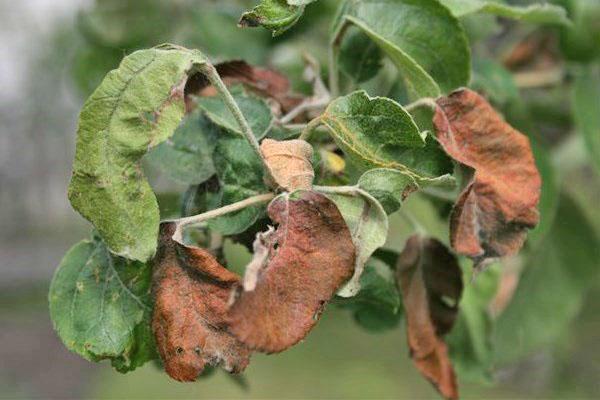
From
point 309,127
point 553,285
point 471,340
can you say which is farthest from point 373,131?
point 553,285

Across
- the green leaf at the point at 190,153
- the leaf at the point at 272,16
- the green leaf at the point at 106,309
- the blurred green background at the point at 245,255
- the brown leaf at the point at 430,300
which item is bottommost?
the blurred green background at the point at 245,255

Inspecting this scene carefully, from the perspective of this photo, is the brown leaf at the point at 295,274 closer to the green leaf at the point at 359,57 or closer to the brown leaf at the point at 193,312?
the brown leaf at the point at 193,312

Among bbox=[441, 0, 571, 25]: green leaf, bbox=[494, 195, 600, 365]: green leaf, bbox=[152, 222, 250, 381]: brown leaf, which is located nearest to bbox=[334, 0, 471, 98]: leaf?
bbox=[441, 0, 571, 25]: green leaf

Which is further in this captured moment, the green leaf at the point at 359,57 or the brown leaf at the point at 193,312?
the green leaf at the point at 359,57

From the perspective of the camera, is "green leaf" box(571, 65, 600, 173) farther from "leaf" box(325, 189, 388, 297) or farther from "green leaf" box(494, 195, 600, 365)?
"leaf" box(325, 189, 388, 297)

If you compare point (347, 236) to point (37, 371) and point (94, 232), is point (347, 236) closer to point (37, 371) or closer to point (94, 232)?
point (94, 232)

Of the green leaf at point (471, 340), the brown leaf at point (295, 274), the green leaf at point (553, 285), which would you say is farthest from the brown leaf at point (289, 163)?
the green leaf at point (553, 285)

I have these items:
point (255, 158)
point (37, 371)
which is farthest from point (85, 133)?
point (37, 371)
